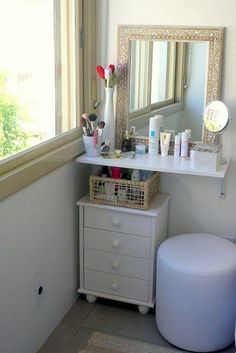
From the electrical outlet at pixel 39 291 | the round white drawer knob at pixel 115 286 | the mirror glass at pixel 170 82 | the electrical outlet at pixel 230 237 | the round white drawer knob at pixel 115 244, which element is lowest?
the round white drawer knob at pixel 115 286

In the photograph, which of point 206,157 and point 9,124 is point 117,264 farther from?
point 9,124

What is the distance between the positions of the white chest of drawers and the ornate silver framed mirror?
1.38 feet

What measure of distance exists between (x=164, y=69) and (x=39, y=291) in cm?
118

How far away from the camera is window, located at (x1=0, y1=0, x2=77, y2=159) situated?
1.81m

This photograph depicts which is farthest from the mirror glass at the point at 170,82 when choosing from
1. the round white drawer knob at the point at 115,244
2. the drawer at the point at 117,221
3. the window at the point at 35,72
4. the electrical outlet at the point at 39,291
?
the electrical outlet at the point at 39,291

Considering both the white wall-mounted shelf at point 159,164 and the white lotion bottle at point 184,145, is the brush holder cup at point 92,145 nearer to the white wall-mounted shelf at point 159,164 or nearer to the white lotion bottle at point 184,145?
the white wall-mounted shelf at point 159,164

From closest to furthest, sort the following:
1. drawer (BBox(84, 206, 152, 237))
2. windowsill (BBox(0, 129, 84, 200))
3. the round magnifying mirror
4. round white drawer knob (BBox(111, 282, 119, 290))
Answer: windowsill (BBox(0, 129, 84, 200)), the round magnifying mirror, drawer (BBox(84, 206, 152, 237)), round white drawer knob (BBox(111, 282, 119, 290))

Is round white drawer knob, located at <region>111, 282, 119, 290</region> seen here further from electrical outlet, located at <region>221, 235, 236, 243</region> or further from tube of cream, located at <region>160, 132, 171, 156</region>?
tube of cream, located at <region>160, 132, 171, 156</region>

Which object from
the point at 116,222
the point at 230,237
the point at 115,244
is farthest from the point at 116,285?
the point at 230,237

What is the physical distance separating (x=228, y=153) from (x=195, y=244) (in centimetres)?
46

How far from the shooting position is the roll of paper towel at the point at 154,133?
2.31 m

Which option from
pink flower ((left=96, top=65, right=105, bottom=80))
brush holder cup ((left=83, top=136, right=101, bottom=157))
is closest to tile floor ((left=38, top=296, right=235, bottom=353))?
brush holder cup ((left=83, top=136, right=101, bottom=157))

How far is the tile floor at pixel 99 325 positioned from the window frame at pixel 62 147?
780 millimetres

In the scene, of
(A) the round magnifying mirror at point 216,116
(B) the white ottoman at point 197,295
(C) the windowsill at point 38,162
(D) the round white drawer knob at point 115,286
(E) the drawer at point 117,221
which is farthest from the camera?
(D) the round white drawer knob at point 115,286
